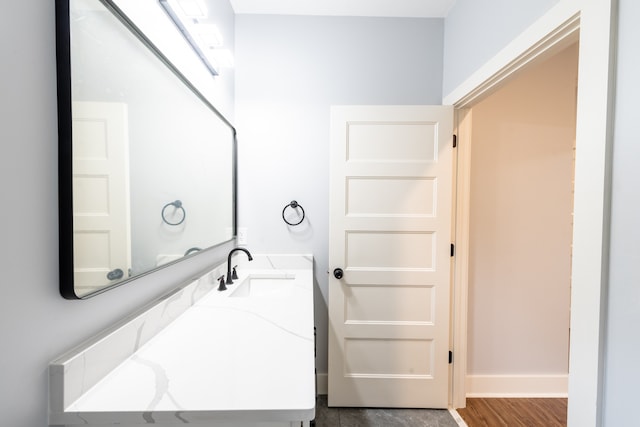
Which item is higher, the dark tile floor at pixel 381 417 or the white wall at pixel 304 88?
the white wall at pixel 304 88

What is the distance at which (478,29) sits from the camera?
1.38 metres

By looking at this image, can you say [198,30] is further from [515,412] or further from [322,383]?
[515,412]

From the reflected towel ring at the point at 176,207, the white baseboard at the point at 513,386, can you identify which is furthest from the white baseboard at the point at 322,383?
the reflected towel ring at the point at 176,207

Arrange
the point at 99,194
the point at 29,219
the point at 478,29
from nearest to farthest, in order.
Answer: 1. the point at 29,219
2. the point at 99,194
3. the point at 478,29

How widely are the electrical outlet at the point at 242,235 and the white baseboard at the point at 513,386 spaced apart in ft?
6.35

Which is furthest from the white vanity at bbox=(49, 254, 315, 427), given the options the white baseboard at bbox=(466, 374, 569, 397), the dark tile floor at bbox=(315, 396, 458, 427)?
the white baseboard at bbox=(466, 374, 569, 397)

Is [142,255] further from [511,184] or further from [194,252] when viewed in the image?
[511,184]

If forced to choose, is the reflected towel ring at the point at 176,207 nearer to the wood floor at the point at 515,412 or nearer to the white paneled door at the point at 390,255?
the white paneled door at the point at 390,255

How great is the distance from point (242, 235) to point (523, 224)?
6.67 ft

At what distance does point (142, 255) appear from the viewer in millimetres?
831

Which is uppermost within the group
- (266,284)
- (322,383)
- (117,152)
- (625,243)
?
(117,152)

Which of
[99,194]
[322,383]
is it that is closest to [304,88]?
[99,194]

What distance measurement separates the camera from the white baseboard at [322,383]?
1.87 meters

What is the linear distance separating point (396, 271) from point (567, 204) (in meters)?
1.35
